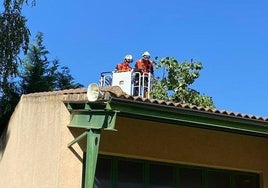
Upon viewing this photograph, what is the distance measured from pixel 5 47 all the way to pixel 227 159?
710 cm

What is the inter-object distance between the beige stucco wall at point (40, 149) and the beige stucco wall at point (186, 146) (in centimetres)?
86

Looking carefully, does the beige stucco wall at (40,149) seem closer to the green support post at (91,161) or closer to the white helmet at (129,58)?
the green support post at (91,161)

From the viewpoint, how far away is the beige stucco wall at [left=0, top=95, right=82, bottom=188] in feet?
31.7

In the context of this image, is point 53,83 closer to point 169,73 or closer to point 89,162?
point 169,73

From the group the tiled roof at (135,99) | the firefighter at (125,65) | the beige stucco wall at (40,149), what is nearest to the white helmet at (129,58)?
the firefighter at (125,65)

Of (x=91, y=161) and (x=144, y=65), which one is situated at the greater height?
(x=144, y=65)

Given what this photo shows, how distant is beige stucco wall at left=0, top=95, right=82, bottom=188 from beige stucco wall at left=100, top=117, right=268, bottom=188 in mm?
858

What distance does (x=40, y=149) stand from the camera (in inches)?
415

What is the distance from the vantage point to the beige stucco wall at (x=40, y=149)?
9.65m

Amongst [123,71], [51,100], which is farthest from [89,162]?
[123,71]

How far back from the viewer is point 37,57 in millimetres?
21734

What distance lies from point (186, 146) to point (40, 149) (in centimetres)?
294

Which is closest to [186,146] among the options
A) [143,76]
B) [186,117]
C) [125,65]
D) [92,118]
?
[186,117]

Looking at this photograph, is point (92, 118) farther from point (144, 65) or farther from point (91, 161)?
point (144, 65)
